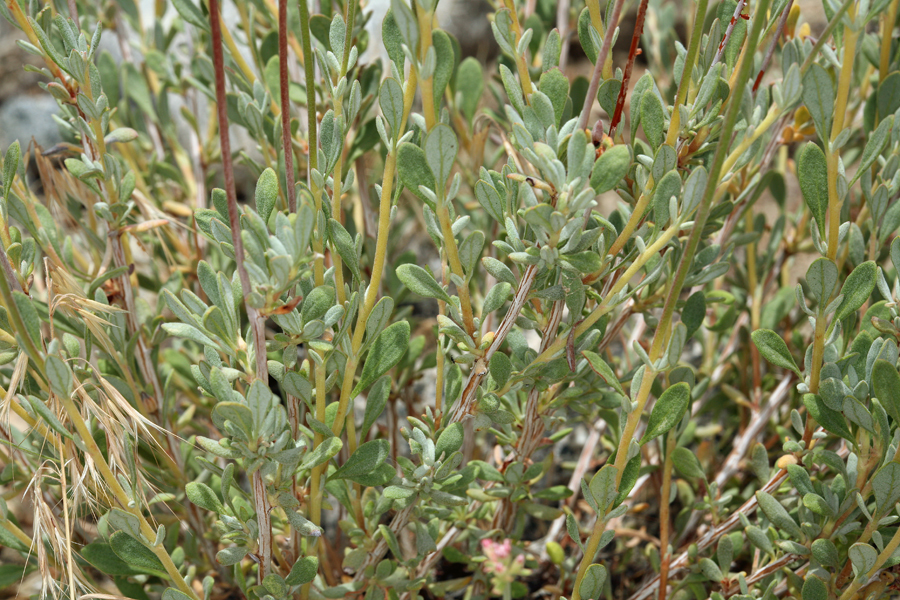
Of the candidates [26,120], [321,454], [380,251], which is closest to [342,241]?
[380,251]

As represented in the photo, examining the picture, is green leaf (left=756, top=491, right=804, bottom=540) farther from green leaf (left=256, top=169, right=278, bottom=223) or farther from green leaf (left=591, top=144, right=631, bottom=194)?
green leaf (left=256, top=169, right=278, bottom=223)

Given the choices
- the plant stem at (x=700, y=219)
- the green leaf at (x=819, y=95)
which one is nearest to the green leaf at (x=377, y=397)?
the plant stem at (x=700, y=219)

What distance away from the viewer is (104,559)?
3.46ft

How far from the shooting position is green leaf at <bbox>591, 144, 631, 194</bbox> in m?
0.78

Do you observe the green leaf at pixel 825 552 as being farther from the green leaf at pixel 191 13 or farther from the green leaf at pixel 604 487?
the green leaf at pixel 191 13

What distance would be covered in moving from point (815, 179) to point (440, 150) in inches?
20.4

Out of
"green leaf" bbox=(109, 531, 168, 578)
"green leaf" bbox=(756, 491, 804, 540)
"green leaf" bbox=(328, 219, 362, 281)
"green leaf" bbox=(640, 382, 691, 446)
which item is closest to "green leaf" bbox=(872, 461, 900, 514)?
"green leaf" bbox=(756, 491, 804, 540)

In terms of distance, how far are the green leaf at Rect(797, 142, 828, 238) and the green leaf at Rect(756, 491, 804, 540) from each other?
381 mm

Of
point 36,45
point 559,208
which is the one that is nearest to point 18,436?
point 36,45

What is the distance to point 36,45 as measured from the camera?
1.10 metres

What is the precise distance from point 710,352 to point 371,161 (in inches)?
52.6

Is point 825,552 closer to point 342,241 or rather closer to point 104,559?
point 342,241

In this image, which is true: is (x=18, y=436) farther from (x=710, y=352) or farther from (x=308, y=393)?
(x=710, y=352)

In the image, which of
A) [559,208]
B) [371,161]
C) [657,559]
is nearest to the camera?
[559,208]
